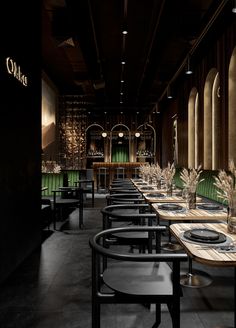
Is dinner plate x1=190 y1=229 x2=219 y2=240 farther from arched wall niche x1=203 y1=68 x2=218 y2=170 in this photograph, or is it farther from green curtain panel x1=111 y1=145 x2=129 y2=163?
green curtain panel x1=111 y1=145 x2=129 y2=163

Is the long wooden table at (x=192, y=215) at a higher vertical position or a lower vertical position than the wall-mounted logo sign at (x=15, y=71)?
lower

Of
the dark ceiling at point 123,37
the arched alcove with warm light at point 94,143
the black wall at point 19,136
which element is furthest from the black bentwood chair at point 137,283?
the arched alcove with warm light at point 94,143

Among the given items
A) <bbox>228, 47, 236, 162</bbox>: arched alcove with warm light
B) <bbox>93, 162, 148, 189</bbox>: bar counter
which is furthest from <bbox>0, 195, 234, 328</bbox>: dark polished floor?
<bbox>93, 162, 148, 189</bbox>: bar counter

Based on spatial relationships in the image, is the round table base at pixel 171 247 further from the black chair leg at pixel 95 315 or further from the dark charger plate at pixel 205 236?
the black chair leg at pixel 95 315

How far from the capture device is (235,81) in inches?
197

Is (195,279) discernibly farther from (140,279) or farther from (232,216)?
(140,279)

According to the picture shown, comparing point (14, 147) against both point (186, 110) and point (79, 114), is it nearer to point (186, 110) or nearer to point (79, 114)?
point (186, 110)

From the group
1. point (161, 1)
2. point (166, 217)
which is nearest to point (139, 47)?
point (161, 1)

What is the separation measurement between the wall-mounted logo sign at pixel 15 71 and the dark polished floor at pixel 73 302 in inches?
81.9

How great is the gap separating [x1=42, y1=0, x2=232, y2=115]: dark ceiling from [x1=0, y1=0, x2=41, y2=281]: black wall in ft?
3.16

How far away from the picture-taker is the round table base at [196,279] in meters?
2.65

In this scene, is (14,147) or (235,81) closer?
(14,147)

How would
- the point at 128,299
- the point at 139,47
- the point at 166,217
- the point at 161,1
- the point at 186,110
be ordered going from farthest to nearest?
the point at 186,110, the point at 139,47, the point at 161,1, the point at 166,217, the point at 128,299

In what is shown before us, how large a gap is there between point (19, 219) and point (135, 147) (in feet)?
38.1
